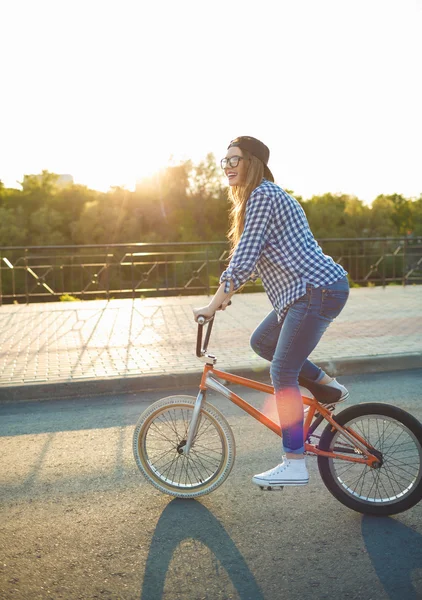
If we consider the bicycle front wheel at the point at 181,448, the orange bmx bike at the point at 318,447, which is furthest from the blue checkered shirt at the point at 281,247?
the bicycle front wheel at the point at 181,448

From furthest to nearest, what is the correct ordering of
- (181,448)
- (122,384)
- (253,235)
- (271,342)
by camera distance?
(122,384), (181,448), (271,342), (253,235)

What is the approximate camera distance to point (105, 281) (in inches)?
636

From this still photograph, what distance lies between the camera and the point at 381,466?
3877 millimetres

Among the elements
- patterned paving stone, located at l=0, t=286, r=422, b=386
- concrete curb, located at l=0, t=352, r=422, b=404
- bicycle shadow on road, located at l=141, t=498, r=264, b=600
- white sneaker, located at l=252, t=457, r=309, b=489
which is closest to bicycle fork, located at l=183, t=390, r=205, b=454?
bicycle shadow on road, located at l=141, t=498, r=264, b=600

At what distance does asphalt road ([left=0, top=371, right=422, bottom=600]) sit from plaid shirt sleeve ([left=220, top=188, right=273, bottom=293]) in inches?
52.0

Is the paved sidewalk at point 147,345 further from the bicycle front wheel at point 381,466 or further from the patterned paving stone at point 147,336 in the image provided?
the bicycle front wheel at point 381,466

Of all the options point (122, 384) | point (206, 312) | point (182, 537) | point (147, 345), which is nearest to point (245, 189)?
point (206, 312)

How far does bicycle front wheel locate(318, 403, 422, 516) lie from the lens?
147 inches

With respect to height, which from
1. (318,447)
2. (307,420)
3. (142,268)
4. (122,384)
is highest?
(307,420)

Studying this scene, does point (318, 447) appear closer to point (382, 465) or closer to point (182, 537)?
point (382, 465)

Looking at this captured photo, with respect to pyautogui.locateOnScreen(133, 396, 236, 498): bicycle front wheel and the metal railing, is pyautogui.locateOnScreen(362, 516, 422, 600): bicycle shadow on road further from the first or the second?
the metal railing

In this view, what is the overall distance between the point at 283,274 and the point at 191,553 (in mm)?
1454

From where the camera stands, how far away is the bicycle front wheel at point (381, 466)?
3729 millimetres

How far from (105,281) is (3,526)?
12.6 meters
